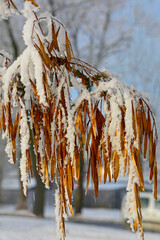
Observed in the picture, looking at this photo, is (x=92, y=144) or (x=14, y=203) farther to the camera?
(x=14, y=203)

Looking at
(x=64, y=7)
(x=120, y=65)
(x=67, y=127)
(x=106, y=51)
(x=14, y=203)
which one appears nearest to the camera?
(x=67, y=127)

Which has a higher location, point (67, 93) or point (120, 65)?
point (120, 65)

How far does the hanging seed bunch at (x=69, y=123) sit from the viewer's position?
0.78 meters

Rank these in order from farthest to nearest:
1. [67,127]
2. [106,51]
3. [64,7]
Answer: [106,51], [64,7], [67,127]

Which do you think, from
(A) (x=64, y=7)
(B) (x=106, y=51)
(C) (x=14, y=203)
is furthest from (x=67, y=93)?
(C) (x=14, y=203)

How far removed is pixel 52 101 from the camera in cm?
84

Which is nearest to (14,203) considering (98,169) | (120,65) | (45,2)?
(120,65)

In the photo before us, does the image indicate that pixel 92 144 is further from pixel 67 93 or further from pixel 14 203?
pixel 14 203

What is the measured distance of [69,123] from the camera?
0.79 meters

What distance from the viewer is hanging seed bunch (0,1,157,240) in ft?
2.57

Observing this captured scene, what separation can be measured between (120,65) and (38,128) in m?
12.1

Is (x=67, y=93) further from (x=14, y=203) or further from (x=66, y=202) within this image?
(x=14, y=203)

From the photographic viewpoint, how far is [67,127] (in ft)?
2.62

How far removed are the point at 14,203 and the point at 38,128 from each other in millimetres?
22178
